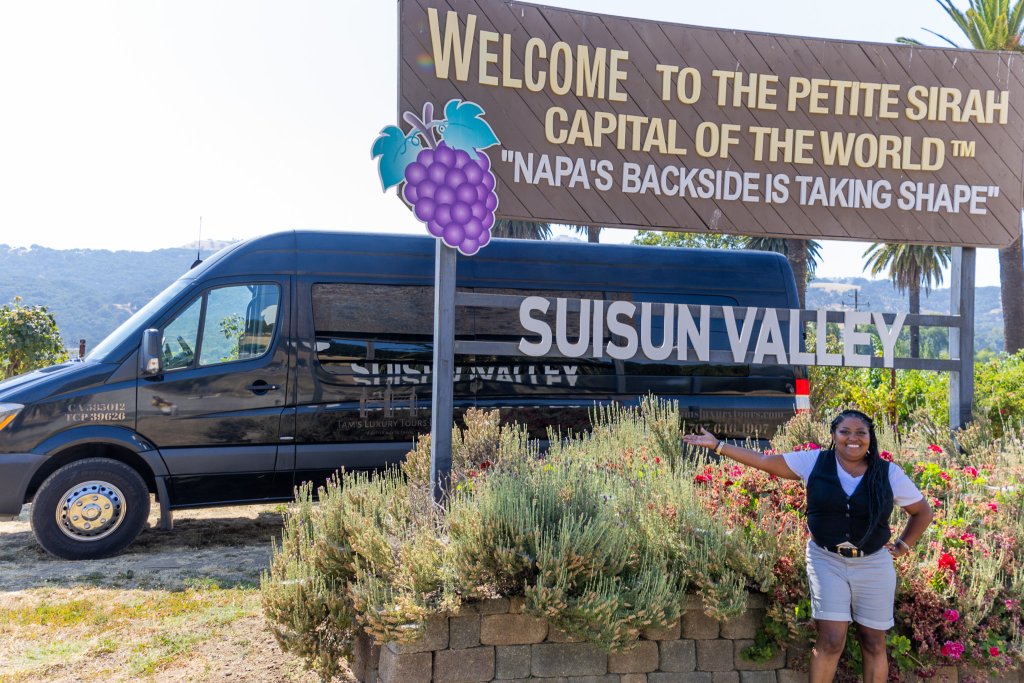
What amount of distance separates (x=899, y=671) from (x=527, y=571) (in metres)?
1.93

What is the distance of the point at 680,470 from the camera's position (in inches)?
222

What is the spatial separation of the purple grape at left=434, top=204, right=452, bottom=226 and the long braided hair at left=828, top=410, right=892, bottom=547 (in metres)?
2.97

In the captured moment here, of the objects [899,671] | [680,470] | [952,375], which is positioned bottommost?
[899,671]

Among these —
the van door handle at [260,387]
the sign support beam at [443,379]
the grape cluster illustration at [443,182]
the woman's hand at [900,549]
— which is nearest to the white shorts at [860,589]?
the woman's hand at [900,549]

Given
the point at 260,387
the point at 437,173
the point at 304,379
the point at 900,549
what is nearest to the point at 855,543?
the point at 900,549

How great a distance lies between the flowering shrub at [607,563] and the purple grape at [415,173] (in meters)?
2.08

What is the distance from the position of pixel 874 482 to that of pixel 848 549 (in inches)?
12.9

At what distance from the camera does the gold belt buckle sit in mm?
4023

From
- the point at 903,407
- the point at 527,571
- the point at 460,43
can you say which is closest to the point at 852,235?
the point at 460,43

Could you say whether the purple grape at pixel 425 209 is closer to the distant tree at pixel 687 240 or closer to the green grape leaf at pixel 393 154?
the green grape leaf at pixel 393 154

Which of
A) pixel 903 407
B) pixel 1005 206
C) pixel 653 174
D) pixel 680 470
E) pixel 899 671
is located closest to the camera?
pixel 899 671

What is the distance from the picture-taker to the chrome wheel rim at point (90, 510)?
290 inches

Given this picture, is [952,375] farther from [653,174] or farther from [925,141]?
[653,174]

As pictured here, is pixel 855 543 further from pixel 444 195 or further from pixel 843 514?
pixel 444 195
